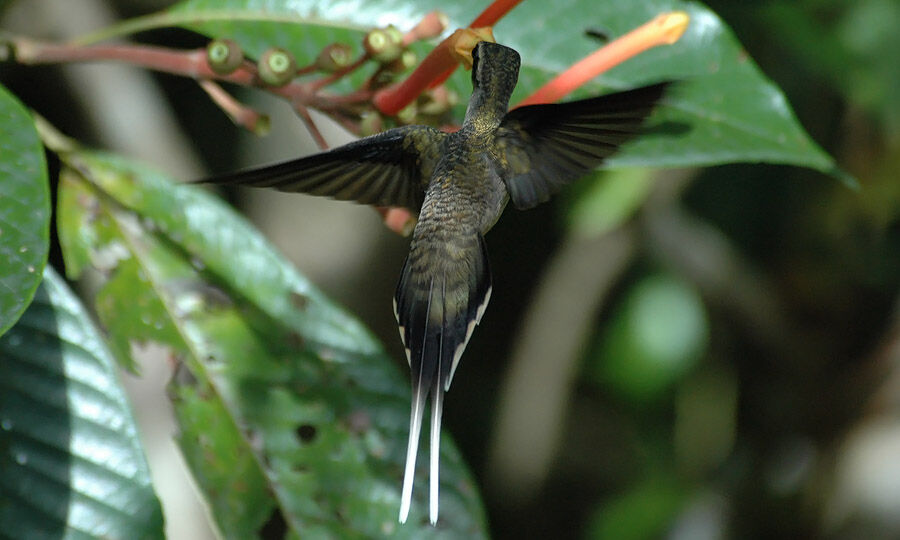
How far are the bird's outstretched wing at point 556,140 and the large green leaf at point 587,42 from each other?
0.18 m

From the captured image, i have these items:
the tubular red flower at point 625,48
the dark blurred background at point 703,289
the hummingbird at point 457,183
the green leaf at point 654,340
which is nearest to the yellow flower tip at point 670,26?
the tubular red flower at point 625,48

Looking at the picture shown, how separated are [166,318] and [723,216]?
6.05ft

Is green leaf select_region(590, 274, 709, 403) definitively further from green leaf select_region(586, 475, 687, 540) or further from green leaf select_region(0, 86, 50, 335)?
green leaf select_region(0, 86, 50, 335)

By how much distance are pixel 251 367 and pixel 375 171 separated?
12.5 inches

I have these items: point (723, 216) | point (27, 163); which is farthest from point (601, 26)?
point (723, 216)

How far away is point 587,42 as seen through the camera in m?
1.19

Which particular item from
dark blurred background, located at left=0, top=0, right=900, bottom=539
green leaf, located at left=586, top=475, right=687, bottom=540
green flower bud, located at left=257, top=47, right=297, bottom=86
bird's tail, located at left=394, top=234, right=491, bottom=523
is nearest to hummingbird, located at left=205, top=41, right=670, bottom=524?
bird's tail, located at left=394, top=234, right=491, bottom=523

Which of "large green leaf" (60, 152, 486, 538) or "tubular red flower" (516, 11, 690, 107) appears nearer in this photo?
"tubular red flower" (516, 11, 690, 107)

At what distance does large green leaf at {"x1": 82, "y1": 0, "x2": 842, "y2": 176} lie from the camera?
3.66 ft

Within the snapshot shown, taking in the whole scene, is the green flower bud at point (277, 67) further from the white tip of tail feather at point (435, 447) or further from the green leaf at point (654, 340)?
the green leaf at point (654, 340)

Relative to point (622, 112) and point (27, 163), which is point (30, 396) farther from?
point (622, 112)

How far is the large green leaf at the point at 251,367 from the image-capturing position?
1.12 meters

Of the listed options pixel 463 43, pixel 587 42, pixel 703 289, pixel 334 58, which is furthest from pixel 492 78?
pixel 703 289

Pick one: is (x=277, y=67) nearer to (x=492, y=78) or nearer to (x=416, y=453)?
(x=492, y=78)
